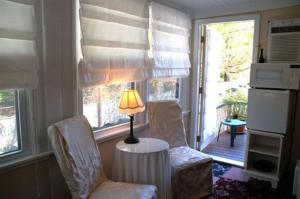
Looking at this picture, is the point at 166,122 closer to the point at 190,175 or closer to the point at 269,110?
the point at 190,175

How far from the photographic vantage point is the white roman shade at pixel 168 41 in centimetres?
273

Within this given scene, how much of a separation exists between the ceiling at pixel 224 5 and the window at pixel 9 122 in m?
2.11

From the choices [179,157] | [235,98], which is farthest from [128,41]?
[235,98]

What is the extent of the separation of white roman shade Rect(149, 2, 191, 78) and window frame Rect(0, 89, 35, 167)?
1394mm

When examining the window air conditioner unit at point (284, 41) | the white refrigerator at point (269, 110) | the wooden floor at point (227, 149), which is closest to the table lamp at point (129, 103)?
the white refrigerator at point (269, 110)

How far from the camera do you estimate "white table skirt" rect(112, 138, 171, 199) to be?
2.06m

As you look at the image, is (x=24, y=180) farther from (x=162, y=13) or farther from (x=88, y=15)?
(x=162, y=13)

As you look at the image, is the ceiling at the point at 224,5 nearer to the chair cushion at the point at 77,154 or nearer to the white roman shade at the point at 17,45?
the white roman shade at the point at 17,45

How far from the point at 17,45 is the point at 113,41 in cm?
86

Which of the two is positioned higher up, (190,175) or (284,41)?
(284,41)

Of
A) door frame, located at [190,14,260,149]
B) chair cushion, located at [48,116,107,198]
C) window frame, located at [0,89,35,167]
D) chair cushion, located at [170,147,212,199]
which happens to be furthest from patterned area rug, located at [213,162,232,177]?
window frame, located at [0,89,35,167]

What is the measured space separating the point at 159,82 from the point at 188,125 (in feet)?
3.34

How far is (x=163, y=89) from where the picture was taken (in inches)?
130

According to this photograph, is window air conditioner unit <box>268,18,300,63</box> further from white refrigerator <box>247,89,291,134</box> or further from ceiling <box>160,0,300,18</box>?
white refrigerator <box>247,89,291,134</box>
